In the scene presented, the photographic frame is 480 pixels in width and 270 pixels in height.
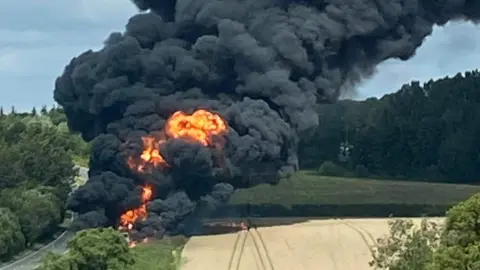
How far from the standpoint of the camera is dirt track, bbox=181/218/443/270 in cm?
6150

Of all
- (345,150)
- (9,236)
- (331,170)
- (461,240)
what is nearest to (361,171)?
(331,170)

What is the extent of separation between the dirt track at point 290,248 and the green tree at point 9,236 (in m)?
12.2

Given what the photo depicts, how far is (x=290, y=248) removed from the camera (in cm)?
6612

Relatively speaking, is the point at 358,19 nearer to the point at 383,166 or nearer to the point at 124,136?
the point at 124,136

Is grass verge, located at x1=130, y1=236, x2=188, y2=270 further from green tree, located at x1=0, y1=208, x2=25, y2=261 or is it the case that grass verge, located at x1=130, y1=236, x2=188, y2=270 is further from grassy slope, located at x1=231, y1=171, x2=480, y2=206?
grassy slope, located at x1=231, y1=171, x2=480, y2=206

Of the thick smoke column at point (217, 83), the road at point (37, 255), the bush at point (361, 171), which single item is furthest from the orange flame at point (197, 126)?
the bush at point (361, 171)

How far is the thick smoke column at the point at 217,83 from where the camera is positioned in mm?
66562

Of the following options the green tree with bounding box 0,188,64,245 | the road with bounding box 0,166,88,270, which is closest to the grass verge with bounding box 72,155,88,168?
the green tree with bounding box 0,188,64,245

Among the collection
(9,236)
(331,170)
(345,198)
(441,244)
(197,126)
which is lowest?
(9,236)

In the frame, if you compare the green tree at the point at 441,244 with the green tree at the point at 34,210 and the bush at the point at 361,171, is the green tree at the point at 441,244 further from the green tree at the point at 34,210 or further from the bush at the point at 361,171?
the bush at the point at 361,171

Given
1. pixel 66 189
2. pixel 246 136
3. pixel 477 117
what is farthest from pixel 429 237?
pixel 477 117

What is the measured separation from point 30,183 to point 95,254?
111ft

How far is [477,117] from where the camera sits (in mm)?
108000

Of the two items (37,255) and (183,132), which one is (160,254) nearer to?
(183,132)
